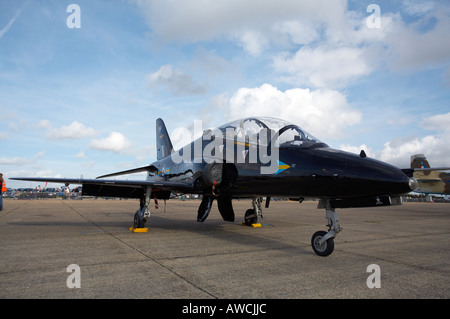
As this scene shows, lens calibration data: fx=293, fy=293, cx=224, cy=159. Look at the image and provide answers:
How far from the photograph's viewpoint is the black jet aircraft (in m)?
4.96

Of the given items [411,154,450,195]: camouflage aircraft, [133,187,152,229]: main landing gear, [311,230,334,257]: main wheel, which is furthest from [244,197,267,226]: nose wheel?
[411,154,450,195]: camouflage aircraft

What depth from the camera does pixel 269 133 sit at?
21.8 feet

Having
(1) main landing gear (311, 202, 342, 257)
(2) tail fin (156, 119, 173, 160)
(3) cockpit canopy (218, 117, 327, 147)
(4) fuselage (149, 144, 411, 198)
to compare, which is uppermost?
(2) tail fin (156, 119, 173, 160)

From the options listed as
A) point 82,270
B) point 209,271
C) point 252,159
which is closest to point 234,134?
point 252,159

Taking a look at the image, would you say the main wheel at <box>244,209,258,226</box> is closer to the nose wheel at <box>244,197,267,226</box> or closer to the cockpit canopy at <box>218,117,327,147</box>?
the nose wheel at <box>244,197,267,226</box>

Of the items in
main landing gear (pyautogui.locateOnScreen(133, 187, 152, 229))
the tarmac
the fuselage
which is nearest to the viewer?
the tarmac

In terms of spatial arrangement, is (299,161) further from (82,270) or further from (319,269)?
(82,270)

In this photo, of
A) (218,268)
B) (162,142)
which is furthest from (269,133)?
(162,142)

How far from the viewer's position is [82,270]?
14.2 feet

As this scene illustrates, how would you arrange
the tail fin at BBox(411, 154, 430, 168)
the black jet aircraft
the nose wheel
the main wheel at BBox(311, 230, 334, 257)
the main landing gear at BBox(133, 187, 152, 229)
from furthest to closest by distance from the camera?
the tail fin at BBox(411, 154, 430, 168)
the nose wheel
the main landing gear at BBox(133, 187, 152, 229)
the main wheel at BBox(311, 230, 334, 257)
the black jet aircraft

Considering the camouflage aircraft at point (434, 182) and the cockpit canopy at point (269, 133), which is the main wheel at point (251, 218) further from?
the camouflage aircraft at point (434, 182)

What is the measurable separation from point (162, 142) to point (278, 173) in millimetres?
10537

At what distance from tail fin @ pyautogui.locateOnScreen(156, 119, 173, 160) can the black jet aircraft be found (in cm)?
521

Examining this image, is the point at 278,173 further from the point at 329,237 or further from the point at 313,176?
the point at 329,237
